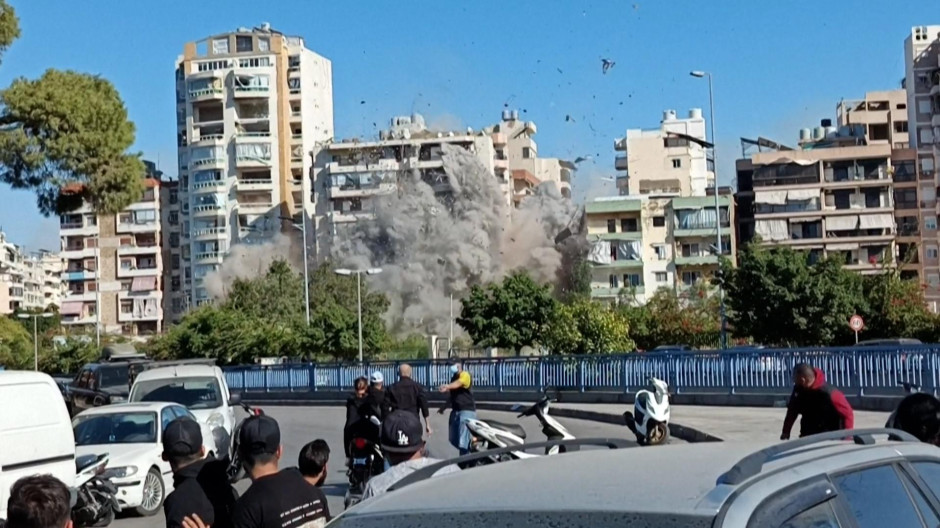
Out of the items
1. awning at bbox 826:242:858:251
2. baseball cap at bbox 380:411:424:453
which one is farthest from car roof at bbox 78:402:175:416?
awning at bbox 826:242:858:251

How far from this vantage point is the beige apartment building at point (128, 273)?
118 metres

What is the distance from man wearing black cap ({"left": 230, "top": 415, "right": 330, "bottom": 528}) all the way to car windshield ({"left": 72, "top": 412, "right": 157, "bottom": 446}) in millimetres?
10960

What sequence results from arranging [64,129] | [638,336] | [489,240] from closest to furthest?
1. [64,129]
2. [638,336]
3. [489,240]

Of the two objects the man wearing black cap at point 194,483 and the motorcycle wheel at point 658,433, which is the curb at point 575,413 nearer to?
the motorcycle wheel at point 658,433

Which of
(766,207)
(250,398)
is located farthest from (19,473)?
(766,207)

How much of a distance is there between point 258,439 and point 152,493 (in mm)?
10539

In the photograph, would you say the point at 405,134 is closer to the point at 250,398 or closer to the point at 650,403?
the point at 250,398

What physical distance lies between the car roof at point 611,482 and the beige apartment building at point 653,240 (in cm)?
8956

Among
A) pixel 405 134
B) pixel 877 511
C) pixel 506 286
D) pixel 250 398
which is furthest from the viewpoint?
pixel 405 134

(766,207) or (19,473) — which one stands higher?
(766,207)

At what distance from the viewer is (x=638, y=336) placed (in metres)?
63.1

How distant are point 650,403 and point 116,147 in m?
17.4

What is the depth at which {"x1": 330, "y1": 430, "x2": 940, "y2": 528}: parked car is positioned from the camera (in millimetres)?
2816

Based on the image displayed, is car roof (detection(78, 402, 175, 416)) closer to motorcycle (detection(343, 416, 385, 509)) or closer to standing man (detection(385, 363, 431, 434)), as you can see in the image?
standing man (detection(385, 363, 431, 434))
